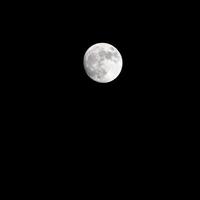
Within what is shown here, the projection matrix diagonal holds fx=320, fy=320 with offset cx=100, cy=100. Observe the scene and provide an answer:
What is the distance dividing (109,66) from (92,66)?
40 centimetres

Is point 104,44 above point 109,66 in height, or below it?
above

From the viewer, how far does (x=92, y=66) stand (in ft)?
24.5

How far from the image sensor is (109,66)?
7.42m

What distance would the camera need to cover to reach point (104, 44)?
306 inches

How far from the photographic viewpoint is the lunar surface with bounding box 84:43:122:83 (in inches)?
292

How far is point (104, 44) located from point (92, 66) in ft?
2.29

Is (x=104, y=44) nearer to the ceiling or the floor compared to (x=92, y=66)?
nearer to the ceiling

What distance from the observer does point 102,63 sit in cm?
740

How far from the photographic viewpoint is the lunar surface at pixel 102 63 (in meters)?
7.41
